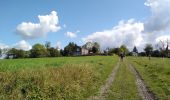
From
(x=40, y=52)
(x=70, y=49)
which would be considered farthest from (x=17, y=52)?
(x=70, y=49)

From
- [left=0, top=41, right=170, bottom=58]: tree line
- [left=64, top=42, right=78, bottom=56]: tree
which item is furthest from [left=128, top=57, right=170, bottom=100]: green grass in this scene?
[left=64, top=42, right=78, bottom=56]: tree

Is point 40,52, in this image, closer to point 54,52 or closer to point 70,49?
point 54,52

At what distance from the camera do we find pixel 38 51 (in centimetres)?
17288

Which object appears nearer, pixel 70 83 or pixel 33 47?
pixel 70 83

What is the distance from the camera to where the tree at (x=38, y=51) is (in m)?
166

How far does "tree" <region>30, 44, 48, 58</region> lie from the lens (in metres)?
166

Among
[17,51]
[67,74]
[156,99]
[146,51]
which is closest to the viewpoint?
[156,99]

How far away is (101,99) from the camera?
14.6m

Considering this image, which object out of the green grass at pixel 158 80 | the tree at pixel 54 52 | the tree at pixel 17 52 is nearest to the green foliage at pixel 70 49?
the tree at pixel 54 52

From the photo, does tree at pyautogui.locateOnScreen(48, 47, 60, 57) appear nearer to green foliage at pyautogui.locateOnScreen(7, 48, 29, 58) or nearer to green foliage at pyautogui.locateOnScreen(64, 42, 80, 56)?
green foliage at pyautogui.locateOnScreen(64, 42, 80, 56)

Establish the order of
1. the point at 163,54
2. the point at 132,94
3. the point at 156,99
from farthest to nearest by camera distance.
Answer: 1. the point at 163,54
2. the point at 132,94
3. the point at 156,99

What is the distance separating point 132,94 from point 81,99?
3158 mm

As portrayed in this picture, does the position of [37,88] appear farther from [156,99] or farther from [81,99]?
[156,99]

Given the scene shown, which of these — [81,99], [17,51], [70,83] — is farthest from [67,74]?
[17,51]
